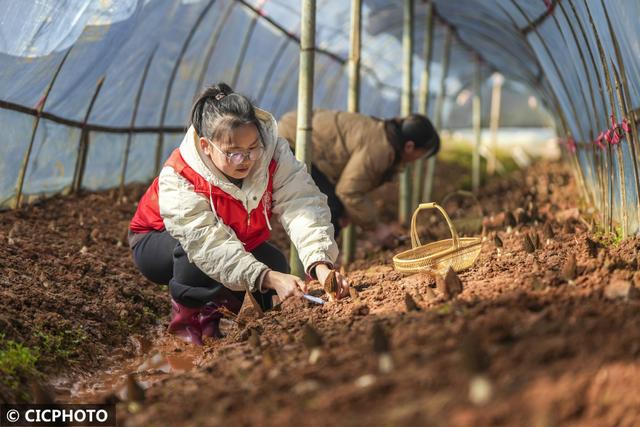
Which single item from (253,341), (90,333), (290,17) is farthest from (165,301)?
(290,17)

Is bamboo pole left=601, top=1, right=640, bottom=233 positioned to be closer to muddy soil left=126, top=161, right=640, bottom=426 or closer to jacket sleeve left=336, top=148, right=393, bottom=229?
muddy soil left=126, top=161, right=640, bottom=426

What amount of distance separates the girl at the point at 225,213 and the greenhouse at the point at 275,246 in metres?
0.01

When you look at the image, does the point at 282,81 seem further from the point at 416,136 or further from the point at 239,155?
the point at 239,155

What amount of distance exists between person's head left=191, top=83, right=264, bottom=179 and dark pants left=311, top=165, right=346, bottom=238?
253cm

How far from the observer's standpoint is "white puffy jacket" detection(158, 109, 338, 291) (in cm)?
405

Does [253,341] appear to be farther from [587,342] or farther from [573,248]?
[573,248]

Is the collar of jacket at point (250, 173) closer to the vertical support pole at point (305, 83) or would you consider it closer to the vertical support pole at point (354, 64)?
the vertical support pole at point (305, 83)

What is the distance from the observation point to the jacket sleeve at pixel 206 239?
4.02 meters

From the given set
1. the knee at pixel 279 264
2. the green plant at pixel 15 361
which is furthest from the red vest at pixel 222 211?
the green plant at pixel 15 361

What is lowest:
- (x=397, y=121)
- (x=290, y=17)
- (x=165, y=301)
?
(x=165, y=301)

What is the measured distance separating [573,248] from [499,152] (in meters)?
17.5

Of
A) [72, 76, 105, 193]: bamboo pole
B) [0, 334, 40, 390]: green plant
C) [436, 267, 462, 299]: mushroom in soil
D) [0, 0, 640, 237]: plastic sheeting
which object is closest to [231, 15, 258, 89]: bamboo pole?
[0, 0, 640, 237]: plastic sheeting

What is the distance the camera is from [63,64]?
6758 millimetres

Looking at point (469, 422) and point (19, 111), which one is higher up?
point (19, 111)
